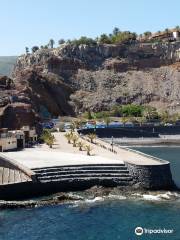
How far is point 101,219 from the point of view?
4025 cm

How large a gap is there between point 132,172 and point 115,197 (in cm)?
515

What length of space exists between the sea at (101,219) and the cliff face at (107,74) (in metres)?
88.6

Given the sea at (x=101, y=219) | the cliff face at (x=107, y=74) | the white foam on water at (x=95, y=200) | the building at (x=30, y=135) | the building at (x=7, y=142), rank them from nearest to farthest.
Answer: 1. the sea at (x=101, y=219)
2. the white foam on water at (x=95, y=200)
3. the building at (x=7, y=142)
4. the building at (x=30, y=135)
5. the cliff face at (x=107, y=74)

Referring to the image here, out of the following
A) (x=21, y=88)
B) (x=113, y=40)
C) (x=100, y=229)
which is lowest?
(x=100, y=229)

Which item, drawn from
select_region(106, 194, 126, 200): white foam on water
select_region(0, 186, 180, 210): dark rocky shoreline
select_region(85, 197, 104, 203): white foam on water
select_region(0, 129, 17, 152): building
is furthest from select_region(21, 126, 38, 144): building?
select_region(85, 197, 104, 203): white foam on water

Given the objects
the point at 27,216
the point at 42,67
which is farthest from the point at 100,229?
the point at 42,67

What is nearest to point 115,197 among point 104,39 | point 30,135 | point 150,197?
point 150,197

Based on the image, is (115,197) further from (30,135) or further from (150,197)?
(30,135)

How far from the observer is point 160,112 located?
446 feet

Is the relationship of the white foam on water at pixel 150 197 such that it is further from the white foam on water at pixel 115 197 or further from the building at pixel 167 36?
the building at pixel 167 36

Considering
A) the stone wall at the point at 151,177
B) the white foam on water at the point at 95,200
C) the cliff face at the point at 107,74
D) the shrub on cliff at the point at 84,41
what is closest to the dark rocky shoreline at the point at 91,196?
the white foam on water at the point at 95,200

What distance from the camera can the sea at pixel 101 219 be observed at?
36.8 m

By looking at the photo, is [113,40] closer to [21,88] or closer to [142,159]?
[21,88]

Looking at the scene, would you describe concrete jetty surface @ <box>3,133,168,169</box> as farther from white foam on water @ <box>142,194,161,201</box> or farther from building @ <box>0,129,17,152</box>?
white foam on water @ <box>142,194,161,201</box>
